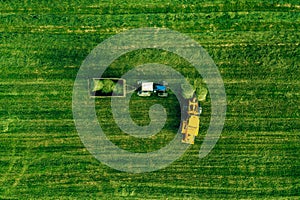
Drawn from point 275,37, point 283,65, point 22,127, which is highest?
point 275,37

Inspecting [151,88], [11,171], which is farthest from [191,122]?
[11,171]

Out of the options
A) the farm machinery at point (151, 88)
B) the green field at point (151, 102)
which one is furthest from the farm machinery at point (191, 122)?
the farm machinery at point (151, 88)

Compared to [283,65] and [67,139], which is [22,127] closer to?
[67,139]

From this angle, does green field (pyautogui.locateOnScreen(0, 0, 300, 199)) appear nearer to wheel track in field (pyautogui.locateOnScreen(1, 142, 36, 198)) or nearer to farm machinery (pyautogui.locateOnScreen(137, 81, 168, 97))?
wheel track in field (pyautogui.locateOnScreen(1, 142, 36, 198))

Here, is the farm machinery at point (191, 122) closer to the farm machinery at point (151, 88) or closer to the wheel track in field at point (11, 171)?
the farm machinery at point (151, 88)

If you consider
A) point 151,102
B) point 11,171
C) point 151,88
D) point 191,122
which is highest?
point 151,88

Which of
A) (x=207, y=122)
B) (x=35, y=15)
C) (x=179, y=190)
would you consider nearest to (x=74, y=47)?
(x=35, y=15)

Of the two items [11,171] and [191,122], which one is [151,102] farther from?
[11,171]

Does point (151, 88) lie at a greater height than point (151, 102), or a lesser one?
greater

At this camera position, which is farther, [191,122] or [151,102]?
[151,102]
